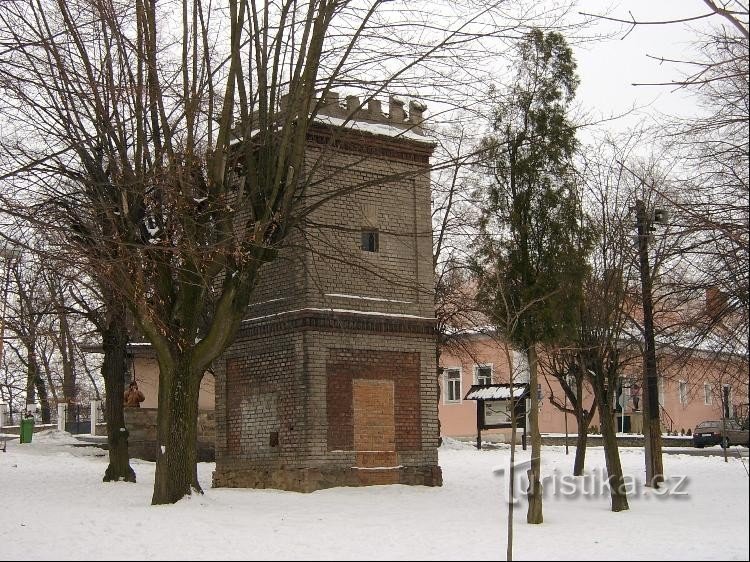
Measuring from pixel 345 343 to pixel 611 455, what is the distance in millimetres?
5986

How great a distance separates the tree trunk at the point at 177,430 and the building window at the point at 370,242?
222 inches

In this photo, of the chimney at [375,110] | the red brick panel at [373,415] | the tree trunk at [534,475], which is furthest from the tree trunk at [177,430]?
the chimney at [375,110]

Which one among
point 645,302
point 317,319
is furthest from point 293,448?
point 645,302

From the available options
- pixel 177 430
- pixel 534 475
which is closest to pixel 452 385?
pixel 177 430

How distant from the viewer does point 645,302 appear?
19.9 m

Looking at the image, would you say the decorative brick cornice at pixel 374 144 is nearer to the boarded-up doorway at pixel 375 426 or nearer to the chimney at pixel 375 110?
the chimney at pixel 375 110

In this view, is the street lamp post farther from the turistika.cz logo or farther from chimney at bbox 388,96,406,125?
chimney at bbox 388,96,406,125

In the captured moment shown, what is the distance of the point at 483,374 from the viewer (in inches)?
1951

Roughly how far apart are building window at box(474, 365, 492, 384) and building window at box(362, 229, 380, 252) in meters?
25.5

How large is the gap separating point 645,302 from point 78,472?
15.2m

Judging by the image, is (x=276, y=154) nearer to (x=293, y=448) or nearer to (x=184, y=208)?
(x=184, y=208)

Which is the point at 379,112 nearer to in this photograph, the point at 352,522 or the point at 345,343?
the point at 345,343

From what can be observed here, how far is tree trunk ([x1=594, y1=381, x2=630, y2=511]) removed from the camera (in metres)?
17.8

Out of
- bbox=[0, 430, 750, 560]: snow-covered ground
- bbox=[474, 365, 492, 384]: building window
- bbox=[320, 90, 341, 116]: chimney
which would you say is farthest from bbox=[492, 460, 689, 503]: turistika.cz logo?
bbox=[474, 365, 492, 384]: building window
